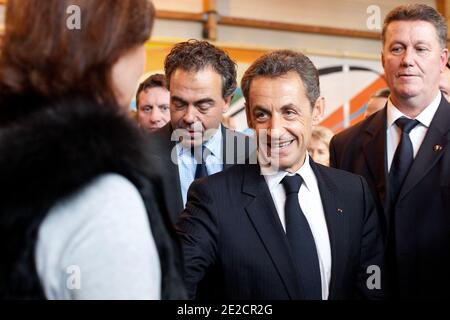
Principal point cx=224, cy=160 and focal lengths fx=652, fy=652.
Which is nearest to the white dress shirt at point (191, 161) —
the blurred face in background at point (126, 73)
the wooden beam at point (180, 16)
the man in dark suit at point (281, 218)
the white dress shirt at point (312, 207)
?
the man in dark suit at point (281, 218)

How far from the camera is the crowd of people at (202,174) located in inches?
39.3

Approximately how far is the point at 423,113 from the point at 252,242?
105cm

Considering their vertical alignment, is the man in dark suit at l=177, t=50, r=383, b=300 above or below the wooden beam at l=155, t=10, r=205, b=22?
below

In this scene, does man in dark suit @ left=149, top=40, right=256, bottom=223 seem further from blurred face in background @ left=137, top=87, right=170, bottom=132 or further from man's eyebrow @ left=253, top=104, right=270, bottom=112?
blurred face in background @ left=137, top=87, right=170, bottom=132

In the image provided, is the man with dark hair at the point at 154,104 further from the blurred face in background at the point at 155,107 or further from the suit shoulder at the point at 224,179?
the suit shoulder at the point at 224,179

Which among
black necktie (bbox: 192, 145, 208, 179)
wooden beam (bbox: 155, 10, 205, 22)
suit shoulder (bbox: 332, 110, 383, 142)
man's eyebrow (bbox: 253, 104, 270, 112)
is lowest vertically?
black necktie (bbox: 192, 145, 208, 179)

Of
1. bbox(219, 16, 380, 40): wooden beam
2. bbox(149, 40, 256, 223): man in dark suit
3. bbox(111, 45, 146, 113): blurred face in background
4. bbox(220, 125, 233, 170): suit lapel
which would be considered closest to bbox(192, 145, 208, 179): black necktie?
bbox(149, 40, 256, 223): man in dark suit

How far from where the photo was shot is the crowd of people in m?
1.00

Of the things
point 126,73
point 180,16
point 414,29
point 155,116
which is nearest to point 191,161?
point 414,29

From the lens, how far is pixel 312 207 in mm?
2049

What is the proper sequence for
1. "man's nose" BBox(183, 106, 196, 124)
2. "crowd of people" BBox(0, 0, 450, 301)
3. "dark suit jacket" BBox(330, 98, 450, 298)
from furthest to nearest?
"man's nose" BBox(183, 106, 196, 124)
"dark suit jacket" BBox(330, 98, 450, 298)
"crowd of people" BBox(0, 0, 450, 301)

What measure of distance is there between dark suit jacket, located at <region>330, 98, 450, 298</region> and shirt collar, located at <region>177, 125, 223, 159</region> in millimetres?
705
